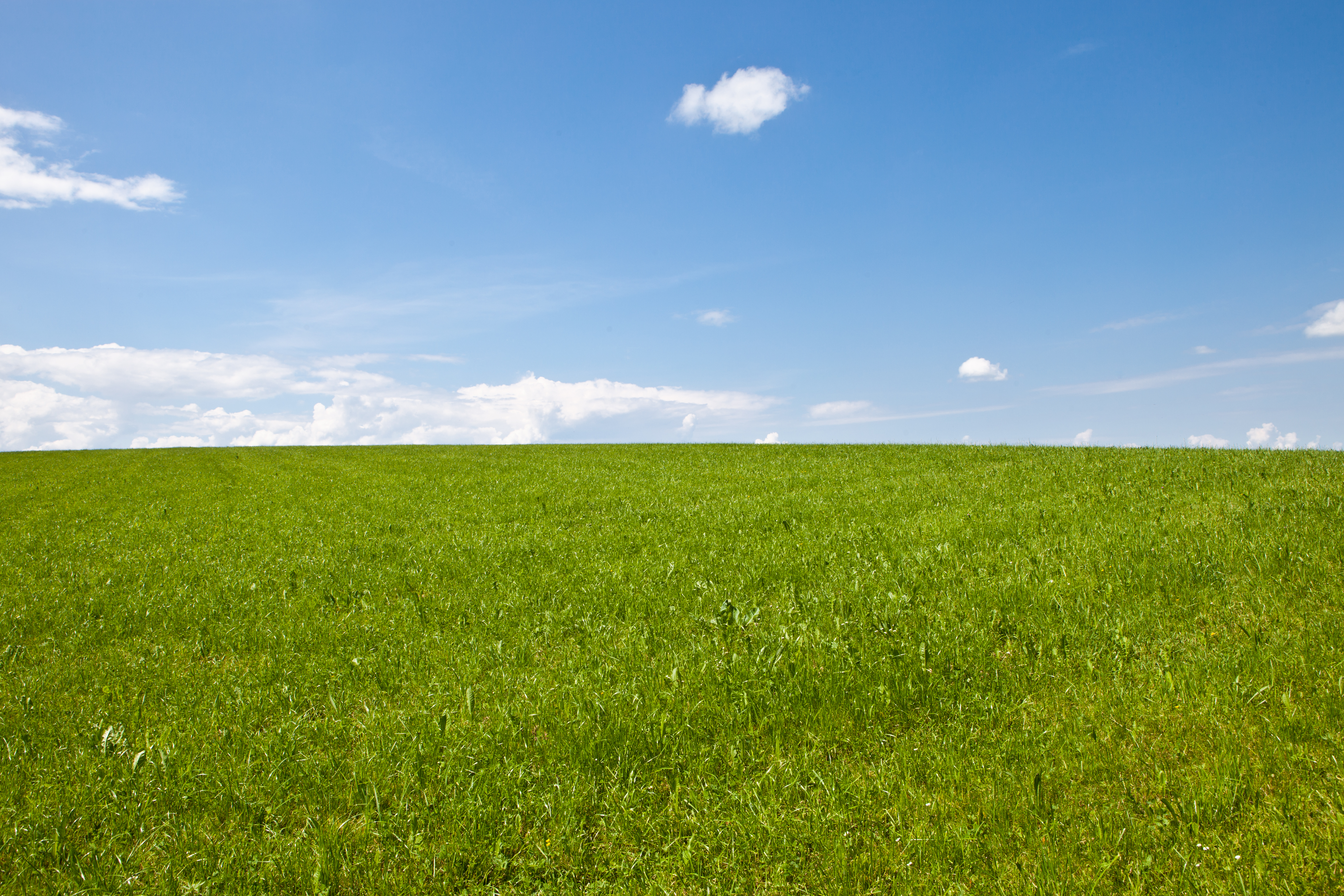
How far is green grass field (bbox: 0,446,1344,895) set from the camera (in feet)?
13.5

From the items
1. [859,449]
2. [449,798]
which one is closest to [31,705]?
[449,798]

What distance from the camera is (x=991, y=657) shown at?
6188 mm

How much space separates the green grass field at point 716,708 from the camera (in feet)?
13.5

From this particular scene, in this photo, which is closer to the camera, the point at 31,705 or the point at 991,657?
the point at 991,657

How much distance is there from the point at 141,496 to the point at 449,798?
70.4 feet

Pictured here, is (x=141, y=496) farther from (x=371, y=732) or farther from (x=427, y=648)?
(x=371, y=732)

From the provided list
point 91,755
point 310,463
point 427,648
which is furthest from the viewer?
point 310,463

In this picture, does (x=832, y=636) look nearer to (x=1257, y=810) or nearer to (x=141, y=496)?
(x=1257, y=810)

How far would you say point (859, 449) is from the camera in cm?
2522

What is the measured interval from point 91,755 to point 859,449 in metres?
23.2

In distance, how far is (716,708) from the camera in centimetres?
561

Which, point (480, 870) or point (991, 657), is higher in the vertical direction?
point (991, 657)

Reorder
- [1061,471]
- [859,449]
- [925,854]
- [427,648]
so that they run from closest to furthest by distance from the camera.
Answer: [925,854] → [427,648] → [1061,471] → [859,449]

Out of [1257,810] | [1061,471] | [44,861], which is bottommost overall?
[44,861]
